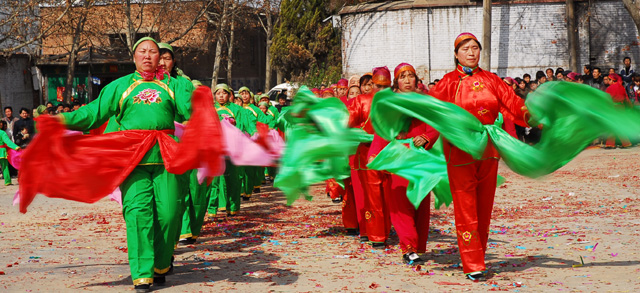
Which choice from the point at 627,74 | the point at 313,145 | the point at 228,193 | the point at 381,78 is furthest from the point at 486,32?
the point at 313,145

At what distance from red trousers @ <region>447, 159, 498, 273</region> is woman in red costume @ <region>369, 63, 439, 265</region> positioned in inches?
35.1

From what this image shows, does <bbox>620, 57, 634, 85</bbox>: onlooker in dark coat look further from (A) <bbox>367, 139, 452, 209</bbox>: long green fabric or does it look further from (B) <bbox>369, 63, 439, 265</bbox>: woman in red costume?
(A) <bbox>367, 139, 452, 209</bbox>: long green fabric

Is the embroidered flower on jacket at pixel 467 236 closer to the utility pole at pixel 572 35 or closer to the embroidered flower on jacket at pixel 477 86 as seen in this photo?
the embroidered flower on jacket at pixel 477 86

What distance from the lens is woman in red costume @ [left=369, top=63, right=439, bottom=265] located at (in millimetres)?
7316

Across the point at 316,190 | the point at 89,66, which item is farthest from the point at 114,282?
the point at 89,66

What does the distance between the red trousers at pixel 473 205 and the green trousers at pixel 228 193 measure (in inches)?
207

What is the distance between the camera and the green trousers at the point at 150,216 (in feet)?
20.3

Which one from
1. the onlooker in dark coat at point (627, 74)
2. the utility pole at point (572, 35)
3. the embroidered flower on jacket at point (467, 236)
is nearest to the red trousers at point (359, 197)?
the embroidered flower on jacket at point (467, 236)

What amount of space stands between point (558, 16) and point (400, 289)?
75.5 ft

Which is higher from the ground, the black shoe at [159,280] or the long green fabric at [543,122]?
the long green fabric at [543,122]

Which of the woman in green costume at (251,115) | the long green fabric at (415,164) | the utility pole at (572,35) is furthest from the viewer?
the utility pole at (572,35)

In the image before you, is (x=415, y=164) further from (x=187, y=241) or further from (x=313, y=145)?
(x=187, y=241)

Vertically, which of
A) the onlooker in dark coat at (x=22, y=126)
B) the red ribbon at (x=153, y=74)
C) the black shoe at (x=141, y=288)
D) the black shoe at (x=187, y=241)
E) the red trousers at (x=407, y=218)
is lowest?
the black shoe at (x=187, y=241)

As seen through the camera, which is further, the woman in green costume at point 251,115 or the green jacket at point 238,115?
the woman in green costume at point 251,115
